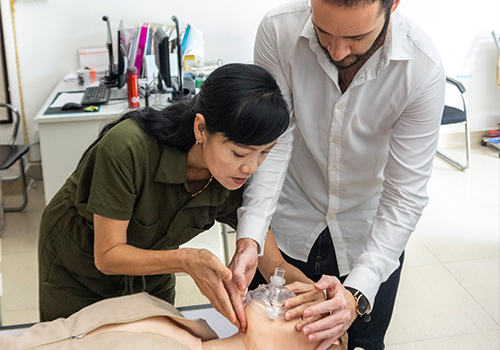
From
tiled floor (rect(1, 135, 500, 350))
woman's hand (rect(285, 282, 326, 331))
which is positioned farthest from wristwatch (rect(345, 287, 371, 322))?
tiled floor (rect(1, 135, 500, 350))

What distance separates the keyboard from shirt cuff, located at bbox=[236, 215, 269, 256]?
6.57 ft

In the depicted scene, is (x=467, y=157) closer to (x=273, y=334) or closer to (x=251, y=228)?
(x=251, y=228)

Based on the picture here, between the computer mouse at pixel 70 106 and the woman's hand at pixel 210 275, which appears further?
the computer mouse at pixel 70 106

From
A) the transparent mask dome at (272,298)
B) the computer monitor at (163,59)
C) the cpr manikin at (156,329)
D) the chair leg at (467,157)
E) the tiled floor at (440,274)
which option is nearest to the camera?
the cpr manikin at (156,329)

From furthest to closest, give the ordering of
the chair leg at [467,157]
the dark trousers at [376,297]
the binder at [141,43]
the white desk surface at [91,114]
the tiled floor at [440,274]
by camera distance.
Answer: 1. the chair leg at [467,157]
2. the binder at [141,43]
3. the white desk surface at [91,114]
4. the tiled floor at [440,274]
5. the dark trousers at [376,297]

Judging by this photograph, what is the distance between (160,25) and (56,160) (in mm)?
1394

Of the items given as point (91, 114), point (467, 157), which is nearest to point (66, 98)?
point (91, 114)

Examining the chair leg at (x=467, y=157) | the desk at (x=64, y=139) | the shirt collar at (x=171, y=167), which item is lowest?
the chair leg at (x=467, y=157)

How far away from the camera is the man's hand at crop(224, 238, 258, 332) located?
3.81 feet

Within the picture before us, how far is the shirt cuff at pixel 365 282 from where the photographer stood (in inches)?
50.9

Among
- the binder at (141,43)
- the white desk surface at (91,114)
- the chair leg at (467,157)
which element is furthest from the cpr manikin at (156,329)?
the chair leg at (467,157)

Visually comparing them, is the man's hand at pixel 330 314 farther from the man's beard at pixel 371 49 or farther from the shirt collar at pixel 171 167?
the man's beard at pixel 371 49

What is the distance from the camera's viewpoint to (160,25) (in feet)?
12.2

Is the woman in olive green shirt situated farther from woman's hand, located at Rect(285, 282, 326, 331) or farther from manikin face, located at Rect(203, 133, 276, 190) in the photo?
woman's hand, located at Rect(285, 282, 326, 331)
